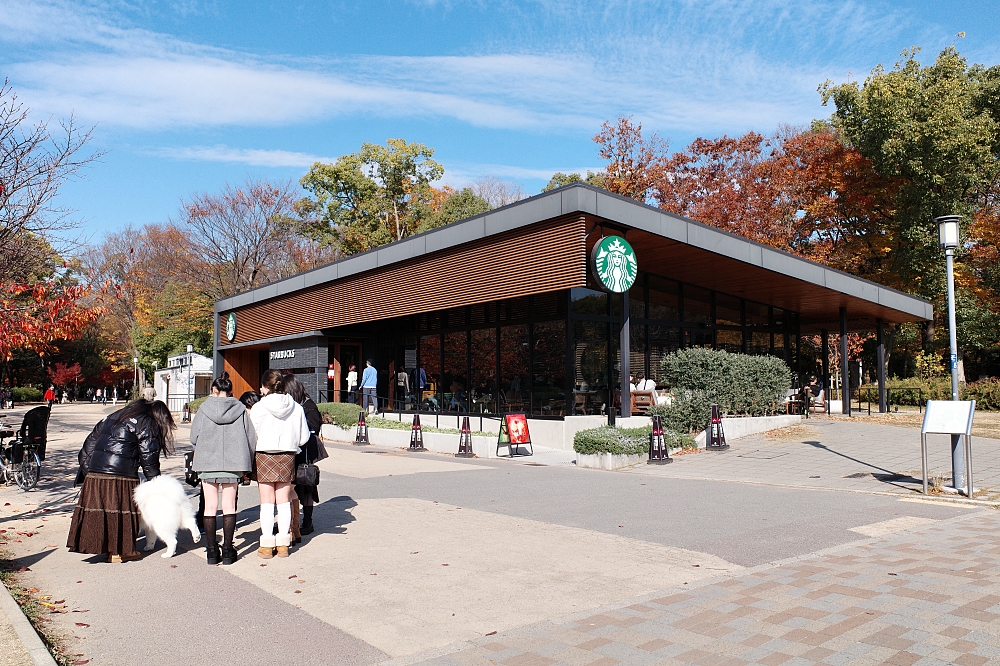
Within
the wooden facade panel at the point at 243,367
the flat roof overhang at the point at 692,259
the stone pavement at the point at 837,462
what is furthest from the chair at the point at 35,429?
the wooden facade panel at the point at 243,367

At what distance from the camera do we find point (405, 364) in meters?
26.7

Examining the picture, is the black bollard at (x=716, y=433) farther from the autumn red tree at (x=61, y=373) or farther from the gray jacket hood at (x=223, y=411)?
the autumn red tree at (x=61, y=373)

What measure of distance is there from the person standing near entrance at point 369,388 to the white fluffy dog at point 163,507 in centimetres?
1676

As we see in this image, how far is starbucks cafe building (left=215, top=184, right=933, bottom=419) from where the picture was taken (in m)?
17.7

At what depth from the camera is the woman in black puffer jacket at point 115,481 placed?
7129 millimetres

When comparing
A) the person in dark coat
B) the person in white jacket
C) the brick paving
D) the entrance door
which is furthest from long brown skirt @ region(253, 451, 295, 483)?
the entrance door

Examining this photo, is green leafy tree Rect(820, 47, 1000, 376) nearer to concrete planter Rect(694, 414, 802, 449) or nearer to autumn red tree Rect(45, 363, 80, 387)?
concrete planter Rect(694, 414, 802, 449)

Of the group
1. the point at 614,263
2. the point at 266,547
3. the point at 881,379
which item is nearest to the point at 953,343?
the point at 614,263

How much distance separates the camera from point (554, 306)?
65.8 feet

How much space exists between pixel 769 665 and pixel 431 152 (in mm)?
45792

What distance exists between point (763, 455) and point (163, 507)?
Answer: 38.4 feet

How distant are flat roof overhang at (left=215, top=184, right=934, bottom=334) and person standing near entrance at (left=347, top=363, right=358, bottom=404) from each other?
135 inches

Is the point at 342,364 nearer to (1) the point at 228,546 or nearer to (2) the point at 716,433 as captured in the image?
(2) the point at 716,433

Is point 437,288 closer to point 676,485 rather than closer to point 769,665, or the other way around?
point 676,485
